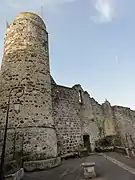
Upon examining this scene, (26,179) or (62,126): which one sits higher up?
(62,126)

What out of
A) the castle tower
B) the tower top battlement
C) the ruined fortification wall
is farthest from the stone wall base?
the tower top battlement

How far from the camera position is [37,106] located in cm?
809

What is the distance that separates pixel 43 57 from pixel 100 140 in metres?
8.50

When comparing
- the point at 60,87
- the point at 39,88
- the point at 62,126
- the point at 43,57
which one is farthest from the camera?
the point at 60,87

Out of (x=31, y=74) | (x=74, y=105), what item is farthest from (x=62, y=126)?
(x=31, y=74)

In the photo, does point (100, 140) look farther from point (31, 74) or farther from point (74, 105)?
point (31, 74)

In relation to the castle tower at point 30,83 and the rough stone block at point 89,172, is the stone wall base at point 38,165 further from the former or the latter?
the rough stone block at point 89,172

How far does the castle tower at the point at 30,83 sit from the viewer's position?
729 centimetres

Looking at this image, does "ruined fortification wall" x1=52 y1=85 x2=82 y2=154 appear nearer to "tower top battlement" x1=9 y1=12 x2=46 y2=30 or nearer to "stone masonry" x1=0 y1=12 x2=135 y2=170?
"stone masonry" x1=0 y1=12 x2=135 y2=170

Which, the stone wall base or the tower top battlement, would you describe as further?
the tower top battlement

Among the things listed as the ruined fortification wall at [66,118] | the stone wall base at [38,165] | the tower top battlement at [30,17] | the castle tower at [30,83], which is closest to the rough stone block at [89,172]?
the stone wall base at [38,165]

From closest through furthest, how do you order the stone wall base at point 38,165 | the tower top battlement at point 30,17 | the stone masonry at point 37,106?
1. the stone wall base at point 38,165
2. the stone masonry at point 37,106
3. the tower top battlement at point 30,17

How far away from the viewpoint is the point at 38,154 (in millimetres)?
7062

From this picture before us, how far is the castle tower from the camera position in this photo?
287 inches
